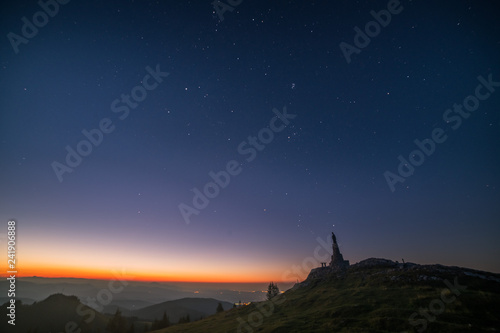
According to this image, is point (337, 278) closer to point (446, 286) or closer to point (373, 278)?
point (373, 278)

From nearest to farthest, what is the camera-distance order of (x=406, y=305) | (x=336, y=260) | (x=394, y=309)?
1. (x=394, y=309)
2. (x=406, y=305)
3. (x=336, y=260)

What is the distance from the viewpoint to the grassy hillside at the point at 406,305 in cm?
3169

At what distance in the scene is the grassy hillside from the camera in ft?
104

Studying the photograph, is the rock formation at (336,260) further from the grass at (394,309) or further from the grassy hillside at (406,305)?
the grass at (394,309)

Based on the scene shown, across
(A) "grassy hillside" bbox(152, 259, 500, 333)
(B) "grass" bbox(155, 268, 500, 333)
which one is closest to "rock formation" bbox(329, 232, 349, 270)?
(A) "grassy hillside" bbox(152, 259, 500, 333)

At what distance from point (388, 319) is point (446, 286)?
2542 centimetres

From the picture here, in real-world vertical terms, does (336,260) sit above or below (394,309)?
below

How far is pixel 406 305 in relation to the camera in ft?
128

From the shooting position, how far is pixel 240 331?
47125 millimetres

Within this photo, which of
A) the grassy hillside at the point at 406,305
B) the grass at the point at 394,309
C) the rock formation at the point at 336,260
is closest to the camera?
the grass at the point at 394,309

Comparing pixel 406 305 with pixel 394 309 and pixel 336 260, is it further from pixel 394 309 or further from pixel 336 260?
pixel 336 260

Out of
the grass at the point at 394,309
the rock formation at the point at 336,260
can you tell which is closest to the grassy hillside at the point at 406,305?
the grass at the point at 394,309

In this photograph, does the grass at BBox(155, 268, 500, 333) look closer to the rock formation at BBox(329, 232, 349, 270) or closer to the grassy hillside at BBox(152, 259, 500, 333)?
the grassy hillside at BBox(152, 259, 500, 333)

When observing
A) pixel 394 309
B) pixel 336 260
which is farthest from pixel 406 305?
pixel 336 260
